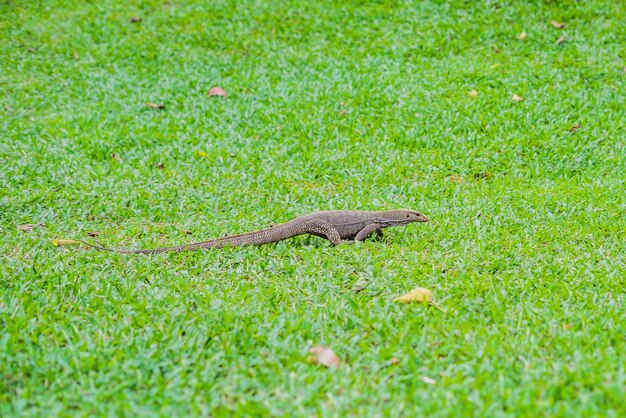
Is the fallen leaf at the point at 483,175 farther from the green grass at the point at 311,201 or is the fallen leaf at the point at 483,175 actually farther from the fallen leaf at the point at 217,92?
the fallen leaf at the point at 217,92

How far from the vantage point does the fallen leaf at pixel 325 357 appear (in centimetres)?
306

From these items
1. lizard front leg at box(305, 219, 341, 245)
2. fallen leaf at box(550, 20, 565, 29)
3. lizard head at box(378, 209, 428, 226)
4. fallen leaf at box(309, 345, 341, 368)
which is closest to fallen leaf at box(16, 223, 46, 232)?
lizard front leg at box(305, 219, 341, 245)

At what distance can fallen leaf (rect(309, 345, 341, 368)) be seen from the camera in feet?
10.0

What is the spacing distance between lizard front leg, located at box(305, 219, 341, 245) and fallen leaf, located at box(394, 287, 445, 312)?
1103 millimetres

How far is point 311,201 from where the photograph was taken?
5.83 m

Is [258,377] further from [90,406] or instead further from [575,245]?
[575,245]

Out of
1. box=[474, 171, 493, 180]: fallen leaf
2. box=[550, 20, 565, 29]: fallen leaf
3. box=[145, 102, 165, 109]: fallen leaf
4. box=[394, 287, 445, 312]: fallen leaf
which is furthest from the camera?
box=[550, 20, 565, 29]: fallen leaf

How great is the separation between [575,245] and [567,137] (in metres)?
2.48

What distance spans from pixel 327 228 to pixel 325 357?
1838 millimetres

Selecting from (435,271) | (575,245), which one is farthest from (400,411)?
(575,245)

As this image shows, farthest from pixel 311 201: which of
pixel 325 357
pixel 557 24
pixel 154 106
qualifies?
pixel 557 24

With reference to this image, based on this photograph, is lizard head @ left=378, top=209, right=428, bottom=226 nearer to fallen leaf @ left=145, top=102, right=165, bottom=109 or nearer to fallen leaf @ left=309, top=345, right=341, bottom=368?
fallen leaf @ left=309, top=345, right=341, bottom=368

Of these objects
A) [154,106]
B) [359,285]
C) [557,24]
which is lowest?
[359,285]

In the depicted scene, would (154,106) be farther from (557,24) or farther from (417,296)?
(557,24)
